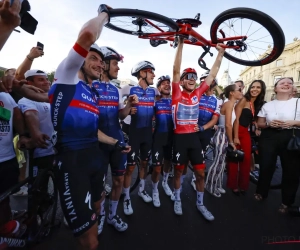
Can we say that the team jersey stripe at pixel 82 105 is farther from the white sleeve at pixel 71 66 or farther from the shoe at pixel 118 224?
the shoe at pixel 118 224

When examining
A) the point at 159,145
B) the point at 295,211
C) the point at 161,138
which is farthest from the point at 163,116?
the point at 295,211

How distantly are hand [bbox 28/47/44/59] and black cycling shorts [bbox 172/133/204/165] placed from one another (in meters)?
2.75

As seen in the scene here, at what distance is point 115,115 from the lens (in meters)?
2.65

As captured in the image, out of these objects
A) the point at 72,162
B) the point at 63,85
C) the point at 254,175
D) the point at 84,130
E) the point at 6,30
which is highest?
the point at 6,30

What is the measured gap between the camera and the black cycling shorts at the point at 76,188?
142cm

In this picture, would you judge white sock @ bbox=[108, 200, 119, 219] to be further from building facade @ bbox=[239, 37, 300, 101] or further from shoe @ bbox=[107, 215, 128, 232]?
building facade @ bbox=[239, 37, 300, 101]

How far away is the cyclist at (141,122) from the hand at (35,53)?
5.06 ft

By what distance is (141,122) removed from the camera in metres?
3.20

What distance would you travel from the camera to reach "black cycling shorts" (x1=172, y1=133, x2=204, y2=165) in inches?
116

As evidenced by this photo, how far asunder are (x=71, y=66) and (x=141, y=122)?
6.13ft

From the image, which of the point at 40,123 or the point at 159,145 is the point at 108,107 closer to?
the point at 40,123

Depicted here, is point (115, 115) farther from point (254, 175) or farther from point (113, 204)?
point (254, 175)

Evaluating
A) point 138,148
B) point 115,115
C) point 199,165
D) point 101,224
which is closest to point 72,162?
point 115,115

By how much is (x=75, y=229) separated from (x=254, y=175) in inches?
179
